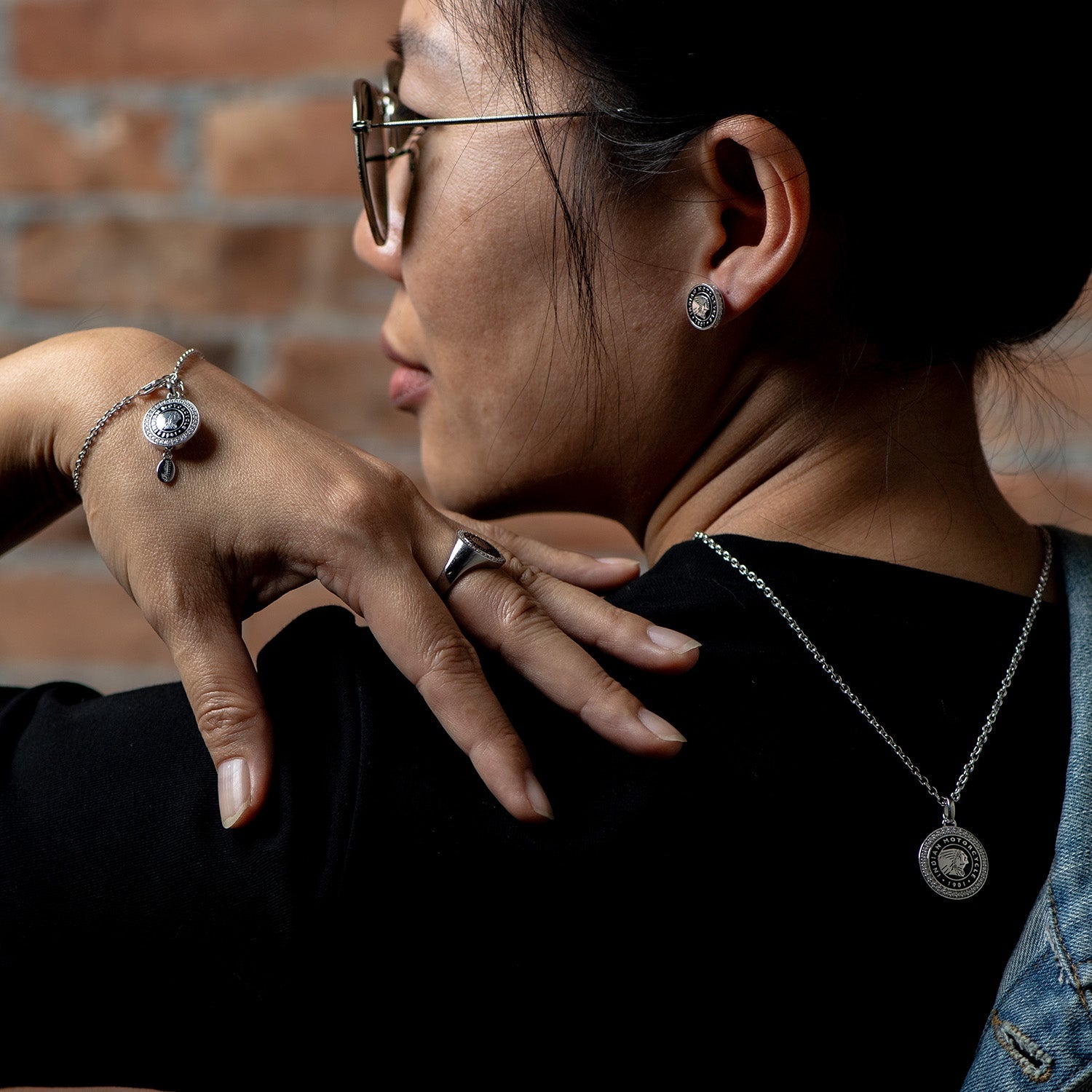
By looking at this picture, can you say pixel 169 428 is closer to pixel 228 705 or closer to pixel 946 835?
pixel 228 705

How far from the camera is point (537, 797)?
1.49ft

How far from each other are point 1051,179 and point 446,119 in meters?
0.33

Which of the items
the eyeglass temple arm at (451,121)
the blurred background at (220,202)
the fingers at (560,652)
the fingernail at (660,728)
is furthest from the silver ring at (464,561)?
the blurred background at (220,202)

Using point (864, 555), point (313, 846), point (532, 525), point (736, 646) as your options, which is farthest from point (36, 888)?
point (532, 525)

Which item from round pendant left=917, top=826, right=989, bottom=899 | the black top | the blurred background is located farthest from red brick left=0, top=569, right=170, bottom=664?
round pendant left=917, top=826, right=989, bottom=899

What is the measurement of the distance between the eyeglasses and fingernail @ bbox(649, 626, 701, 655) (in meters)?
0.34

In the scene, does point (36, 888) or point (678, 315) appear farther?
point (678, 315)

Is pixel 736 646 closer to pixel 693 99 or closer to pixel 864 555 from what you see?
pixel 864 555

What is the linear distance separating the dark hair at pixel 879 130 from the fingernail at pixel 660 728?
26 cm

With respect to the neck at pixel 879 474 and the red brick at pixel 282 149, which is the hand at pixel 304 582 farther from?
the red brick at pixel 282 149

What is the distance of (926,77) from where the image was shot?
531 millimetres

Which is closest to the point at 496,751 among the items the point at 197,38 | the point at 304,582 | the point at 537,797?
the point at 537,797

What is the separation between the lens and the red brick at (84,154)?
48.4 inches

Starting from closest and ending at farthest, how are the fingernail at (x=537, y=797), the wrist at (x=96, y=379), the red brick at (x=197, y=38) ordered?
1. the fingernail at (x=537, y=797)
2. the wrist at (x=96, y=379)
3. the red brick at (x=197, y=38)
